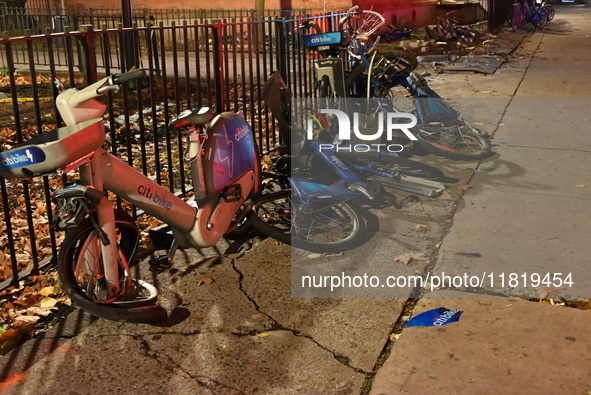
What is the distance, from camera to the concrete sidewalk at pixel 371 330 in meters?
3.55

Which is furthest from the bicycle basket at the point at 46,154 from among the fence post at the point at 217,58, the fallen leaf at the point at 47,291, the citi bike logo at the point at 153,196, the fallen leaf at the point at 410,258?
the fence post at the point at 217,58

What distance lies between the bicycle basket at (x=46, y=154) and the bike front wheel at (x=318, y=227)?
181 centimetres

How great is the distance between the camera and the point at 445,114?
741 cm

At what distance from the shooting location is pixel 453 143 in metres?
7.52

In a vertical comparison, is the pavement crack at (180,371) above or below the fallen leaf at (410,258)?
below

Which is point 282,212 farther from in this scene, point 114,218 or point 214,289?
point 114,218

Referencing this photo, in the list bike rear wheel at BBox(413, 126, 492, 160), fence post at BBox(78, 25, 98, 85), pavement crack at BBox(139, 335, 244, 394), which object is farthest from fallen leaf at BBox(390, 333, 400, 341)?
bike rear wheel at BBox(413, 126, 492, 160)

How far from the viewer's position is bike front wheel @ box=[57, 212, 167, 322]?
152 inches

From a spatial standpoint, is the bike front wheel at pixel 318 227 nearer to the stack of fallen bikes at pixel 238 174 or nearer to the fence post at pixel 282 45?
the stack of fallen bikes at pixel 238 174

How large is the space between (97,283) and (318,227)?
186 centimetres

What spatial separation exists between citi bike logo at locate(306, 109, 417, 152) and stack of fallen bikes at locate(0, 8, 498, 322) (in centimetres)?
3

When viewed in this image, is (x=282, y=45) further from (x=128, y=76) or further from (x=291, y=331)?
(x=291, y=331)

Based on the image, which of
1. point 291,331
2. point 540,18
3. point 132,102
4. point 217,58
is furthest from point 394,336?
point 540,18

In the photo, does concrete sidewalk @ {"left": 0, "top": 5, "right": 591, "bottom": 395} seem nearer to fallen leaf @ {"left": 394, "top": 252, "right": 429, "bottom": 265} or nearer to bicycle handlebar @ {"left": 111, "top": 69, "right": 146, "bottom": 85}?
fallen leaf @ {"left": 394, "top": 252, "right": 429, "bottom": 265}
